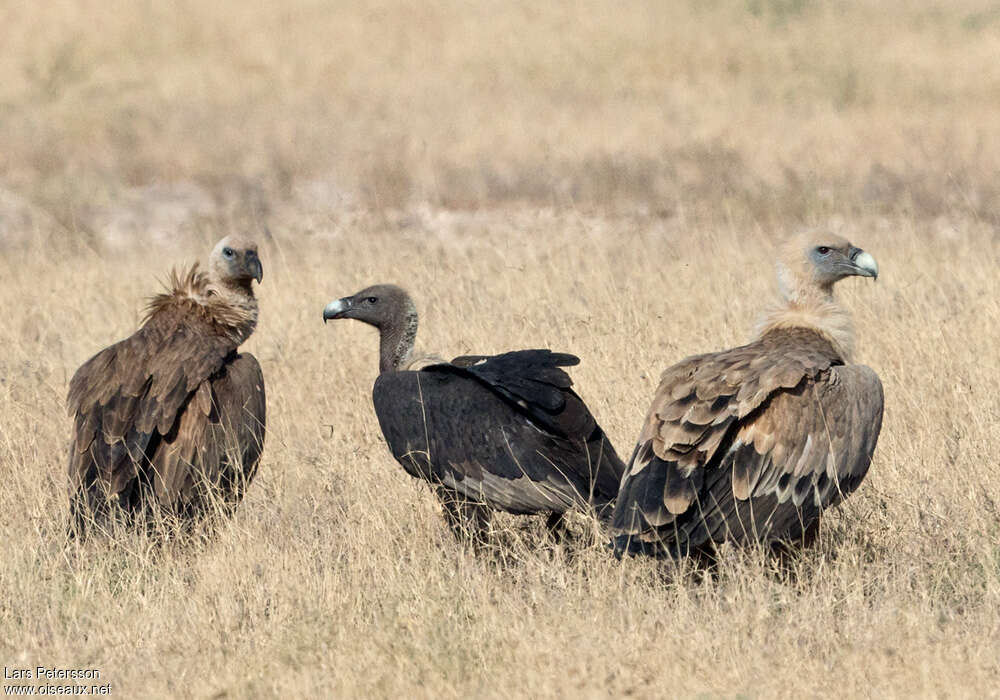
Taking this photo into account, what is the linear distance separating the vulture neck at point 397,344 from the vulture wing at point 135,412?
3.17 feet

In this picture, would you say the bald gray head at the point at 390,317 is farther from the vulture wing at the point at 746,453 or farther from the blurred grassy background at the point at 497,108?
the blurred grassy background at the point at 497,108

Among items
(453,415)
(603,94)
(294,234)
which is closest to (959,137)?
(603,94)

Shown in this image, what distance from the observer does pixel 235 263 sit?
7621mm

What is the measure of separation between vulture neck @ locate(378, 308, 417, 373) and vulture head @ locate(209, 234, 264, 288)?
817 mm

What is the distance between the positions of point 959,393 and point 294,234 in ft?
30.7

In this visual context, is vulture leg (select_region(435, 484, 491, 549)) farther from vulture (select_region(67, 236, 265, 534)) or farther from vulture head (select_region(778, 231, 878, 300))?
vulture head (select_region(778, 231, 878, 300))

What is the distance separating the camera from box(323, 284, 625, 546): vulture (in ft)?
20.4

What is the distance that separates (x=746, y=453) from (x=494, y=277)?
6.01 m

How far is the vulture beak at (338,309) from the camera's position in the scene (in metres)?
7.50

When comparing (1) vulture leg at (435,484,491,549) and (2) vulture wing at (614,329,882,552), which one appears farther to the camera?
(1) vulture leg at (435,484,491,549)

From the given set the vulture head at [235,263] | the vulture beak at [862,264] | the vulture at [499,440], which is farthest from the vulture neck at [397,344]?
the vulture beak at [862,264]

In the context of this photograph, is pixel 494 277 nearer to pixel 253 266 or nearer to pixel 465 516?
pixel 253 266

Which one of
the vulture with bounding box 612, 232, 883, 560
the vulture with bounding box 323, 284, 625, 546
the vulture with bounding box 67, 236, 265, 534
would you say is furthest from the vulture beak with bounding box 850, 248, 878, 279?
the vulture with bounding box 67, 236, 265, 534

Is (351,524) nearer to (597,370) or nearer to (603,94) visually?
(597,370)
